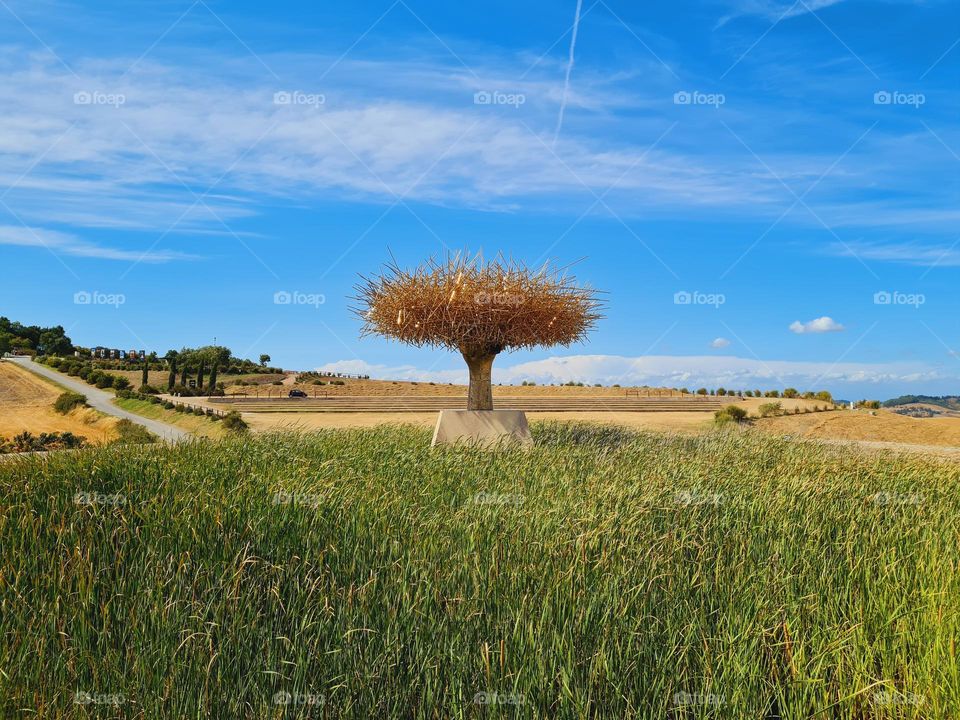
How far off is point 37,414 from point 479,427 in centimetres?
2308

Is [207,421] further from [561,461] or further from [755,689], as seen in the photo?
[755,689]

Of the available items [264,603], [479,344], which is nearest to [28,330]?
[479,344]

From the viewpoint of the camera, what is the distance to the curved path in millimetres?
18047

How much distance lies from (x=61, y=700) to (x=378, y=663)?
1653mm

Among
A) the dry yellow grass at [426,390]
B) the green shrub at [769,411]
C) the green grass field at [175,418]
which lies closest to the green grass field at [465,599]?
the green grass field at [175,418]

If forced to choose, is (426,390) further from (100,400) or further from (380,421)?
(380,421)

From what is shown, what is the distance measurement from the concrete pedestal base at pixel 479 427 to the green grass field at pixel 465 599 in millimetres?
3739

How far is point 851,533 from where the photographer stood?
6.30 meters

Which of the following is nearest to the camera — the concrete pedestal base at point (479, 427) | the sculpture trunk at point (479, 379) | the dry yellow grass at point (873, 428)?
the concrete pedestal base at point (479, 427)

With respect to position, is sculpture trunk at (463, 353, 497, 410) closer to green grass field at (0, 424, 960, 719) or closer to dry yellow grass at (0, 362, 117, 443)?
green grass field at (0, 424, 960, 719)

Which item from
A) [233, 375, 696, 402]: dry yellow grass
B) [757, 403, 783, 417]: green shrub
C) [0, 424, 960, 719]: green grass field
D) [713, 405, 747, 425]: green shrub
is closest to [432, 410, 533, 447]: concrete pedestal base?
[0, 424, 960, 719]: green grass field

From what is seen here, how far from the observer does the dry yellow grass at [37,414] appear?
65.4 ft

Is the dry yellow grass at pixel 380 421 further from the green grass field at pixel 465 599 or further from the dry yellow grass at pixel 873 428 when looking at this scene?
the green grass field at pixel 465 599

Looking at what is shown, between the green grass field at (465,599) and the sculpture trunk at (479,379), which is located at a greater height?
the sculpture trunk at (479,379)
